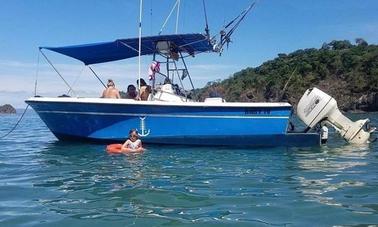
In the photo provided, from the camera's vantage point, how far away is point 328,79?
80625 millimetres

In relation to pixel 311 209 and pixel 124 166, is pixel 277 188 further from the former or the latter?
pixel 124 166

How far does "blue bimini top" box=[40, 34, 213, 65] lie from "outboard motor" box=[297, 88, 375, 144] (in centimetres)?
338

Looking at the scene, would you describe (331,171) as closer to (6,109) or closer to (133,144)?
(133,144)

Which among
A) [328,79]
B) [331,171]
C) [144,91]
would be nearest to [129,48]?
[144,91]

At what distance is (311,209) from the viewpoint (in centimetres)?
586

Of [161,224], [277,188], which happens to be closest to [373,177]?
[277,188]

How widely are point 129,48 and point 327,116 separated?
621 centimetres

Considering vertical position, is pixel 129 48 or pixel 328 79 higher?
pixel 328 79

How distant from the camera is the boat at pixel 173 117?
13305 millimetres

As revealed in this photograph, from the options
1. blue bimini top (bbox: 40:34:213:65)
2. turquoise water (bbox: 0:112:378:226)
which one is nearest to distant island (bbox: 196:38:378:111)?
blue bimini top (bbox: 40:34:213:65)

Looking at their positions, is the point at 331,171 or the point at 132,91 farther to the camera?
the point at 132,91

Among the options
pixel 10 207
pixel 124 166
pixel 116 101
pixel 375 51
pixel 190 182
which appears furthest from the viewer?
pixel 375 51

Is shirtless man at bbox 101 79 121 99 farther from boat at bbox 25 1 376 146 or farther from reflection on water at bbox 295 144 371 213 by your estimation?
reflection on water at bbox 295 144 371 213

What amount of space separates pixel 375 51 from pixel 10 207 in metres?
85.9
